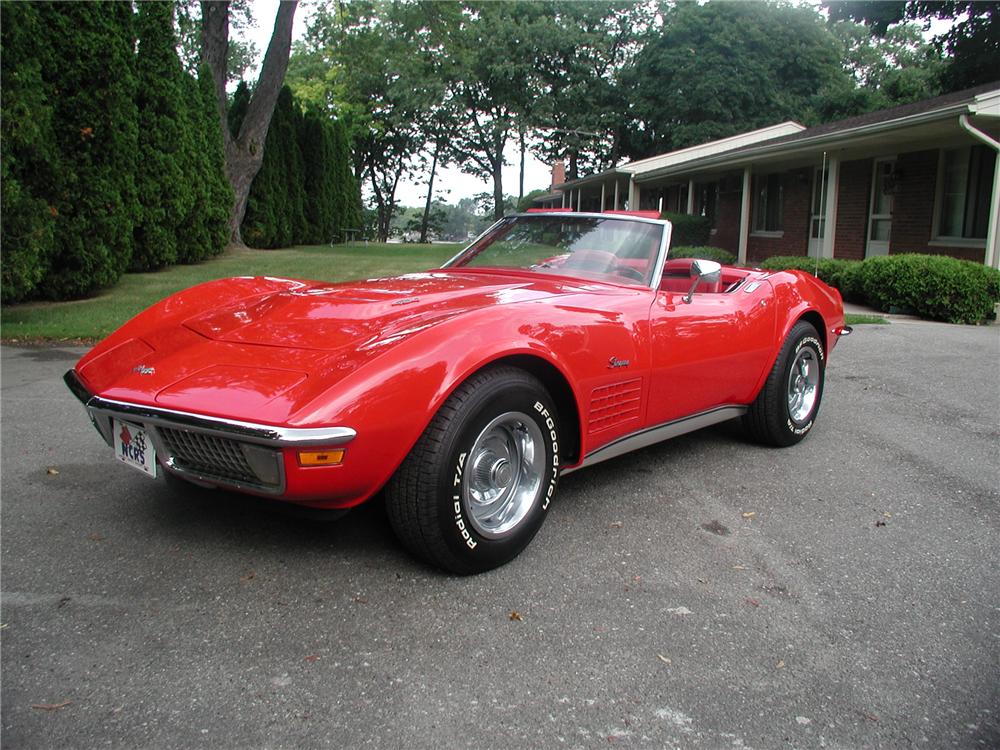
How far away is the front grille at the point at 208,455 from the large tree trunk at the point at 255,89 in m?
16.1

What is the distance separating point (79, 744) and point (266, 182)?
68.3ft

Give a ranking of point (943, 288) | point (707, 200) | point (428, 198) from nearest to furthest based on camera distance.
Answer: point (943, 288)
point (707, 200)
point (428, 198)

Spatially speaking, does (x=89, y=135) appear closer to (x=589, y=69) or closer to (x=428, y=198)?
(x=589, y=69)

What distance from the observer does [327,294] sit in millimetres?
3574

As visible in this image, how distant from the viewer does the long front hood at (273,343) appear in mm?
2617

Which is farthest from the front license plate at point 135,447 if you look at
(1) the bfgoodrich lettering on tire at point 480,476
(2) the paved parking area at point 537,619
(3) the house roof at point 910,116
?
(3) the house roof at point 910,116

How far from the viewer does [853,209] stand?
16.5 m

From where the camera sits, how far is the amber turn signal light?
8.04ft

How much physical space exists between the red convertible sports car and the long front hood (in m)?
0.01

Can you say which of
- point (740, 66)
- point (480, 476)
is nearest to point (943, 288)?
point (480, 476)

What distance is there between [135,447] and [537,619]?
4.94 feet

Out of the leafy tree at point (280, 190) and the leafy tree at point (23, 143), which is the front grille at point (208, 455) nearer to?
the leafy tree at point (23, 143)

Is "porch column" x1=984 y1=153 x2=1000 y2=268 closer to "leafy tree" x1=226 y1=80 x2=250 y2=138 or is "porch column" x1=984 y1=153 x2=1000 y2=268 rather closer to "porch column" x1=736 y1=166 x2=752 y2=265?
"porch column" x1=736 y1=166 x2=752 y2=265

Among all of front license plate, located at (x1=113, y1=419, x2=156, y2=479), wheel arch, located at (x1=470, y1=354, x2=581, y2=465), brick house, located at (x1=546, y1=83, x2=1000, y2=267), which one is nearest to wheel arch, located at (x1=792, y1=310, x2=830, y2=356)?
wheel arch, located at (x1=470, y1=354, x2=581, y2=465)
